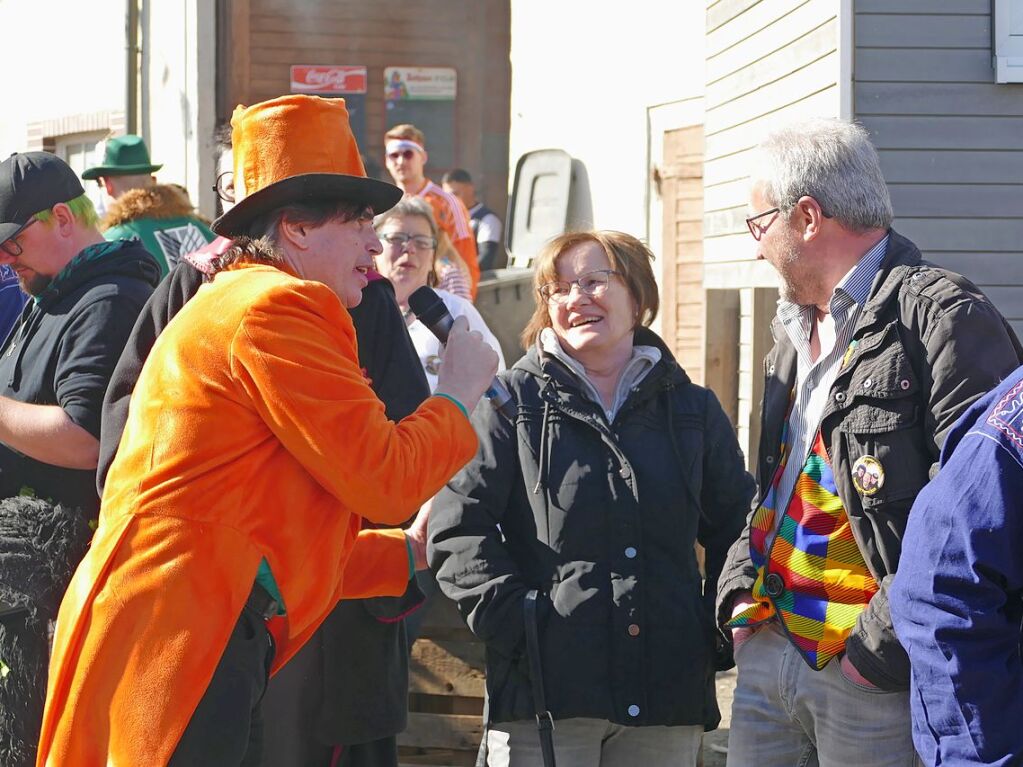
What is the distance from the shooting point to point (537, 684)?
3.23 meters

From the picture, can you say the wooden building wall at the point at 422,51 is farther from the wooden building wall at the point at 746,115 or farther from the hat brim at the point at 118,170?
the hat brim at the point at 118,170

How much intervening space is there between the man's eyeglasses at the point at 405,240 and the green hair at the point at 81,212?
1.57 metres

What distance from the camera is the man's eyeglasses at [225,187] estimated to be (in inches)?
148

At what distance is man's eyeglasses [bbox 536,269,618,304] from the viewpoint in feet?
11.6

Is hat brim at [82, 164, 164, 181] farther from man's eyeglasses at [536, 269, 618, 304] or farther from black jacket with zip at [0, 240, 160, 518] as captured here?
man's eyeglasses at [536, 269, 618, 304]

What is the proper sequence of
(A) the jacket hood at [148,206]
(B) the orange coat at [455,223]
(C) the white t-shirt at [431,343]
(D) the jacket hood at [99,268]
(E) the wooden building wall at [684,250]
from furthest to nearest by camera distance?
1. (E) the wooden building wall at [684,250]
2. (B) the orange coat at [455,223]
3. (A) the jacket hood at [148,206]
4. (C) the white t-shirt at [431,343]
5. (D) the jacket hood at [99,268]

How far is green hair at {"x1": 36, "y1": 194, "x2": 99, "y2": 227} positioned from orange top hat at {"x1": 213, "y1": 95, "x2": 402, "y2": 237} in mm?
1125

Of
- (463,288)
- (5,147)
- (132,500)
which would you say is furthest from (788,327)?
(5,147)

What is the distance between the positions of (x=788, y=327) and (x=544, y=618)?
90cm

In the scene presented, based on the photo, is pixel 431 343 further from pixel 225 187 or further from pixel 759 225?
pixel 759 225

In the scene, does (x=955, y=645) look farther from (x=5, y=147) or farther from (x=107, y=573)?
(x=5, y=147)

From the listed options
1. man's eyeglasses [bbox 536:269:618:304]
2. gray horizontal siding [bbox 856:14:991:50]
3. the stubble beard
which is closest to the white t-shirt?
man's eyeglasses [bbox 536:269:618:304]

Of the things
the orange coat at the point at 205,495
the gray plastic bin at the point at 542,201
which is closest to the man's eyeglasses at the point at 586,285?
the orange coat at the point at 205,495

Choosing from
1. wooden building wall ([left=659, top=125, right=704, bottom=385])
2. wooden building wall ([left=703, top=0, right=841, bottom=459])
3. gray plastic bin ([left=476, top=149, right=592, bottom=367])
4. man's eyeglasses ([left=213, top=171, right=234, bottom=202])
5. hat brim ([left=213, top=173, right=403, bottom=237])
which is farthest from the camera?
gray plastic bin ([left=476, top=149, right=592, bottom=367])
